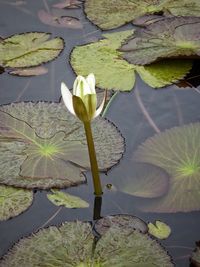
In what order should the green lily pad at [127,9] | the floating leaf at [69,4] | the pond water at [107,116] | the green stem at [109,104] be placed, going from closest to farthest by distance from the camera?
the pond water at [107,116] → the green stem at [109,104] → the green lily pad at [127,9] → the floating leaf at [69,4]

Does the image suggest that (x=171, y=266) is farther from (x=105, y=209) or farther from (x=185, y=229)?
(x=105, y=209)

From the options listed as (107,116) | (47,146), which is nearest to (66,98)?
(47,146)

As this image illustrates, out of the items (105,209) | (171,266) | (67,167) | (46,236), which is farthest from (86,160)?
(171,266)

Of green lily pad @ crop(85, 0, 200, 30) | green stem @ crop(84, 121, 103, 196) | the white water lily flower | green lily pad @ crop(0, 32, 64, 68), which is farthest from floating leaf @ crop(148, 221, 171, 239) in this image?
green lily pad @ crop(85, 0, 200, 30)

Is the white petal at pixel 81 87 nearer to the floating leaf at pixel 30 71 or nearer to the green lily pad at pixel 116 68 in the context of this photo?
the green lily pad at pixel 116 68

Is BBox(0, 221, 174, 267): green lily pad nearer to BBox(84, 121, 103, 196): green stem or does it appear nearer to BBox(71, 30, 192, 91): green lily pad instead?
BBox(84, 121, 103, 196): green stem

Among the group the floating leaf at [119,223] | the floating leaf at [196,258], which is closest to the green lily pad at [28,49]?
the floating leaf at [119,223]
